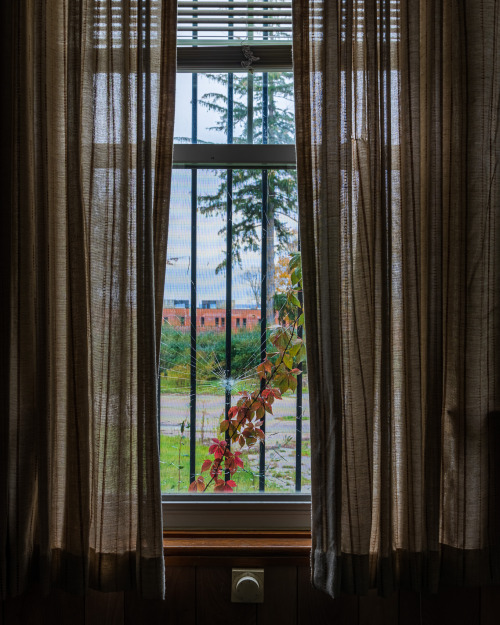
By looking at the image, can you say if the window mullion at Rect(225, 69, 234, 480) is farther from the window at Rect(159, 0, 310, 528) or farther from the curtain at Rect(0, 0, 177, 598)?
the curtain at Rect(0, 0, 177, 598)

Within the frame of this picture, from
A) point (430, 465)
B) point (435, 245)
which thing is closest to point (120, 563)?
point (430, 465)

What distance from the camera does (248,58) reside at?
133cm

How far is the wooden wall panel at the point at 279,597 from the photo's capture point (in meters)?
1.23

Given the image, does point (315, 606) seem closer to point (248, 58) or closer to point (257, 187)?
point (257, 187)

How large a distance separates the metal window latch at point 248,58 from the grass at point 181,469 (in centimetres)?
108

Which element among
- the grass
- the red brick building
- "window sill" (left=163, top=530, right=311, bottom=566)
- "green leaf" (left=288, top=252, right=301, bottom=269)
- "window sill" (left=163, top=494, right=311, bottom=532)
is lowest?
"window sill" (left=163, top=530, right=311, bottom=566)

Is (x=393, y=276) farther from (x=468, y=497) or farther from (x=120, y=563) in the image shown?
(x=120, y=563)

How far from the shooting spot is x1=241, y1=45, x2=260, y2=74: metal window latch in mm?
1324

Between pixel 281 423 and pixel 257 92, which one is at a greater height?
pixel 257 92

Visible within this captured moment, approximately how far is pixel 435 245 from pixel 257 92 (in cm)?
69

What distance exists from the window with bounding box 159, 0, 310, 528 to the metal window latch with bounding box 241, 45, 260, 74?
1 centimetres

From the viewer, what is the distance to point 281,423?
1.36 metres

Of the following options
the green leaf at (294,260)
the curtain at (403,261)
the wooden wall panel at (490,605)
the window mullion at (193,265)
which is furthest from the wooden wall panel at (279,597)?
the green leaf at (294,260)

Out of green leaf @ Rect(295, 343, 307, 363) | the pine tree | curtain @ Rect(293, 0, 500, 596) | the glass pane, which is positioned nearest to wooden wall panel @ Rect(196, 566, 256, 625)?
curtain @ Rect(293, 0, 500, 596)
